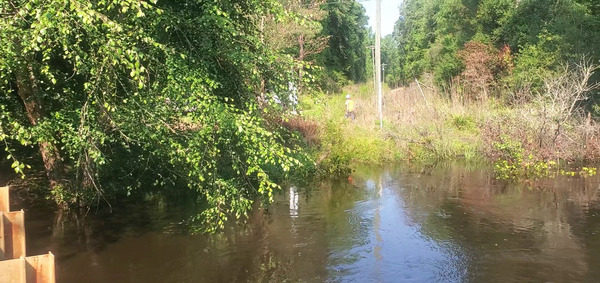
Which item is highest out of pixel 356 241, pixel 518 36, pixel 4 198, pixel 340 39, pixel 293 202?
pixel 340 39

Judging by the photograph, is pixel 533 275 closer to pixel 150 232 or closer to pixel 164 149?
pixel 164 149

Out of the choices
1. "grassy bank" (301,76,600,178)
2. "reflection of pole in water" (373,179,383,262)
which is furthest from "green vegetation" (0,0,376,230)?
"grassy bank" (301,76,600,178)

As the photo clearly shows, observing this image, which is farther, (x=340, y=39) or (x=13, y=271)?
(x=340, y=39)

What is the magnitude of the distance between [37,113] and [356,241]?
20.1 feet

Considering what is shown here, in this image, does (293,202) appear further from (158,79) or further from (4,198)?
(4,198)

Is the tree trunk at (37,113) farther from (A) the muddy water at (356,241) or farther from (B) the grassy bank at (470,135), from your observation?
(B) the grassy bank at (470,135)

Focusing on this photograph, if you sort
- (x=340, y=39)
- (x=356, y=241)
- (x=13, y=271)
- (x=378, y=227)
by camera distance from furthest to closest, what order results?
(x=340, y=39), (x=378, y=227), (x=356, y=241), (x=13, y=271)

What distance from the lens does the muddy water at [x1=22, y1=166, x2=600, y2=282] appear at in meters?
7.72

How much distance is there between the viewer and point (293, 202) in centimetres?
1250

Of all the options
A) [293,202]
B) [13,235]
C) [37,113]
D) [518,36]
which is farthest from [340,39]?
[13,235]

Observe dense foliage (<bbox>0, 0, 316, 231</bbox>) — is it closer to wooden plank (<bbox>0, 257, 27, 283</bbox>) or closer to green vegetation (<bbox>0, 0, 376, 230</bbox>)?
green vegetation (<bbox>0, 0, 376, 230</bbox>)

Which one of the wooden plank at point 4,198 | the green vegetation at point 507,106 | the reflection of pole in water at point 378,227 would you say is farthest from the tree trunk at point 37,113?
Result: the reflection of pole in water at point 378,227

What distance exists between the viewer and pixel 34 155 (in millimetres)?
11047

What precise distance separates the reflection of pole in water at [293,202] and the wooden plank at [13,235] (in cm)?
603
